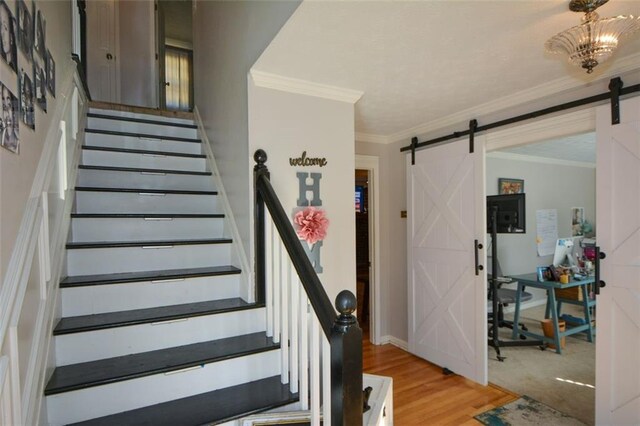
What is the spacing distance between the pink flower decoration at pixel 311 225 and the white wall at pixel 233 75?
1.07 ft

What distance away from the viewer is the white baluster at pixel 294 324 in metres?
1.47

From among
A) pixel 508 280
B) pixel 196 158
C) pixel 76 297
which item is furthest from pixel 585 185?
pixel 76 297

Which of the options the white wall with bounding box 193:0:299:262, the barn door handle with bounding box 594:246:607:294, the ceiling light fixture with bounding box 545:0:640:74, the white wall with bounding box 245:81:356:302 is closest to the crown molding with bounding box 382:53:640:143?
the ceiling light fixture with bounding box 545:0:640:74

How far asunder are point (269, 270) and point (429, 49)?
5.01 ft

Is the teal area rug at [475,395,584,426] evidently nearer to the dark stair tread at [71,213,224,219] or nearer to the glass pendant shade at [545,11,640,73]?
the glass pendant shade at [545,11,640,73]

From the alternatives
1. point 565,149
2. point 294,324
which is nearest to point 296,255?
point 294,324

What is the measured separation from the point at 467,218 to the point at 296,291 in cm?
210

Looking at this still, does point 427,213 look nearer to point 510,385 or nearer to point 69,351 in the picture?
point 510,385

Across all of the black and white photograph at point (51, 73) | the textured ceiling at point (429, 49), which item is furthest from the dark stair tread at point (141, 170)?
the textured ceiling at point (429, 49)

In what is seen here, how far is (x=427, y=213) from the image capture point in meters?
3.33

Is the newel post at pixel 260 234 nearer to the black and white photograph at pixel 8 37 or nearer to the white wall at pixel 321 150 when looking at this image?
the white wall at pixel 321 150

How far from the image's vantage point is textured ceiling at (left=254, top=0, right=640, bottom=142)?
1470 millimetres

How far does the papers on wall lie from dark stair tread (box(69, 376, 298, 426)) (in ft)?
17.5

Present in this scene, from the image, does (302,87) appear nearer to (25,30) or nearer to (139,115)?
(25,30)
